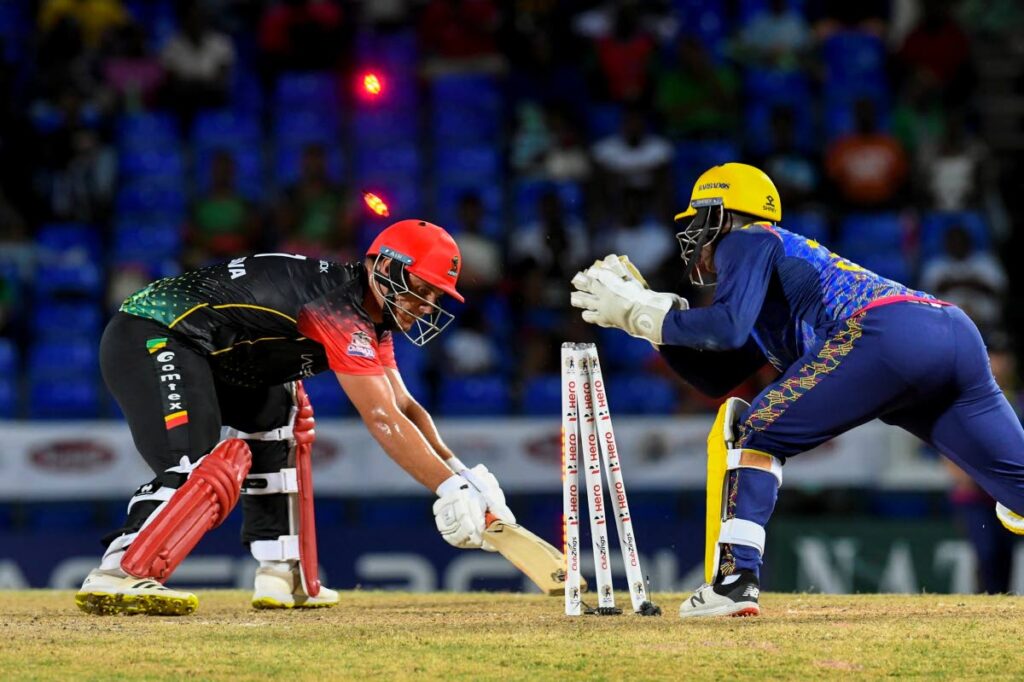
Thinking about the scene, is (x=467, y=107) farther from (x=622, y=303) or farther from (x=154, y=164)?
(x=622, y=303)

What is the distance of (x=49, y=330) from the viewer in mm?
13812

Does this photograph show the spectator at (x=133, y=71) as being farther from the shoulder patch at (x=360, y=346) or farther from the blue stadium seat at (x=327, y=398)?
the shoulder patch at (x=360, y=346)

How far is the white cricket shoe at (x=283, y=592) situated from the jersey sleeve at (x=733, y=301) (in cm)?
261

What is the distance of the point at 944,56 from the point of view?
16.5 metres

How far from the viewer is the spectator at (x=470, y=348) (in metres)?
13.6

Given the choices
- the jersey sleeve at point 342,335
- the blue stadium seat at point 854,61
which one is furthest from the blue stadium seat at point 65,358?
the blue stadium seat at point 854,61

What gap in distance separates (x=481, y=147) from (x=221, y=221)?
272cm

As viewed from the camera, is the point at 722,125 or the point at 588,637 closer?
the point at 588,637

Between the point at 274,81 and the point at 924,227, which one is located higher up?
the point at 274,81

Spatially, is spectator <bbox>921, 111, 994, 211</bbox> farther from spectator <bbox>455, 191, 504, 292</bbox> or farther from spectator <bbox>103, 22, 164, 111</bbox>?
spectator <bbox>103, 22, 164, 111</bbox>

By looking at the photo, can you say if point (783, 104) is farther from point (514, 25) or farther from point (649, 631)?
point (649, 631)

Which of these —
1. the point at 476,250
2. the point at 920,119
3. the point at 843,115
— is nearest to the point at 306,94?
the point at 476,250

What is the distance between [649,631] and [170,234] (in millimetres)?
8890

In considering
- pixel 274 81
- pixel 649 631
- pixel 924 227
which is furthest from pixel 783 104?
pixel 649 631
